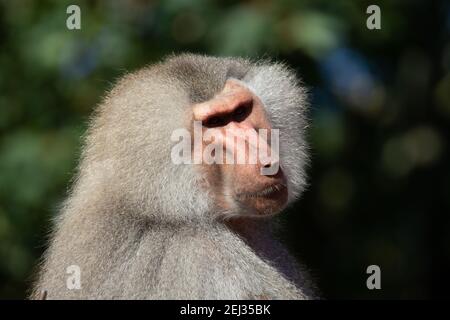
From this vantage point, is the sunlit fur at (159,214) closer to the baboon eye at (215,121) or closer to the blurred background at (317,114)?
the baboon eye at (215,121)

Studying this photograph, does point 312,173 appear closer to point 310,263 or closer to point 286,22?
point 310,263

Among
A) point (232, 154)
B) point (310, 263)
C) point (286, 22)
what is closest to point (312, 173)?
point (310, 263)

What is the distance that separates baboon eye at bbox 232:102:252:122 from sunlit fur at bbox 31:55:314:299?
0.16 m

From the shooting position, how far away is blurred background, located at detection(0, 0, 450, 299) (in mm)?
7270

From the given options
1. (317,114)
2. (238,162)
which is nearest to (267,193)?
(238,162)

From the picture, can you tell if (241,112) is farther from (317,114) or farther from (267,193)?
(317,114)

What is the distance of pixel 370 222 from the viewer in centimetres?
1020

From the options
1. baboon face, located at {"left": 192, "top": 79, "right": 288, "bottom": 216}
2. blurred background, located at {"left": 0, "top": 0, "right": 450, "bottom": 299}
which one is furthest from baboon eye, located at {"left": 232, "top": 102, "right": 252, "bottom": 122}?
blurred background, located at {"left": 0, "top": 0, "right": 450, "bottom": 299}

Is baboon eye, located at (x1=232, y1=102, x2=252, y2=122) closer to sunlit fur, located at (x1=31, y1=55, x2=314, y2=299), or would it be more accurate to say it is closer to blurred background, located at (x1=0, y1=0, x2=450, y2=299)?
sunlit fur, located at (x1=31, y1=55, x2=314, y2=299)

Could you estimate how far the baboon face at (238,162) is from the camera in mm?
4098

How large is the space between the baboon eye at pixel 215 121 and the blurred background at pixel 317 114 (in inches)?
51.8

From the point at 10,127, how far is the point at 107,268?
4.71 metres

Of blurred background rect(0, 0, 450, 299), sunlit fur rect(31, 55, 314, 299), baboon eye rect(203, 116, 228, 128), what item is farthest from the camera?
blurred background rect(0, 0, 450, 299)
